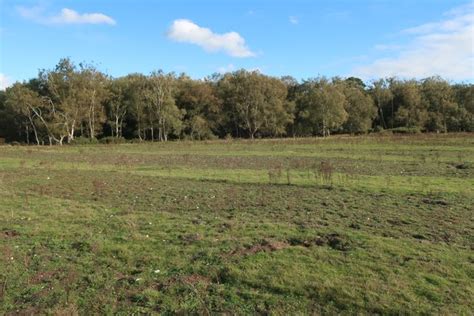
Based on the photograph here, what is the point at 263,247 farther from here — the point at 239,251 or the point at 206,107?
the point at 206,107

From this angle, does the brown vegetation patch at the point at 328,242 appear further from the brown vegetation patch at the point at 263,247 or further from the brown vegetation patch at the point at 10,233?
the brown vegetation patch at the point at 10,233

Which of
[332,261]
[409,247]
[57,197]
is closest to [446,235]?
[409,247]

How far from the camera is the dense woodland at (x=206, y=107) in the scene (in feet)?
293

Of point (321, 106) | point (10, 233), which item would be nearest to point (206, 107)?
point (321, 106)

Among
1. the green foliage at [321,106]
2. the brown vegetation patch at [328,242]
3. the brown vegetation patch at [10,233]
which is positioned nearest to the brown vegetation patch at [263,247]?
the brown vegetation patch at [328,242]

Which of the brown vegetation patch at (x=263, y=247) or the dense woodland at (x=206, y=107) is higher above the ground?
the dense woodland at (x=206, y=107)

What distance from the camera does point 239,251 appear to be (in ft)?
33.9

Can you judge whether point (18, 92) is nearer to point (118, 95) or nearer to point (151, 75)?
point (118, 95)

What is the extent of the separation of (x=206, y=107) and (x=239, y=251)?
91.7 metres

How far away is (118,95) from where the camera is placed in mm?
96250

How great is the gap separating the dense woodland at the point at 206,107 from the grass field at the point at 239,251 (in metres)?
71.9

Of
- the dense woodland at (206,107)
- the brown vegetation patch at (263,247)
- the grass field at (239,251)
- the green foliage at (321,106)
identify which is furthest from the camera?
the green foliage at (321,106)

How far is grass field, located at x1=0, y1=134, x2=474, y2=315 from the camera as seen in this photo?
7.69 meters

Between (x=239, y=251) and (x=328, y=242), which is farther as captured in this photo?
(x=328, y=242)
